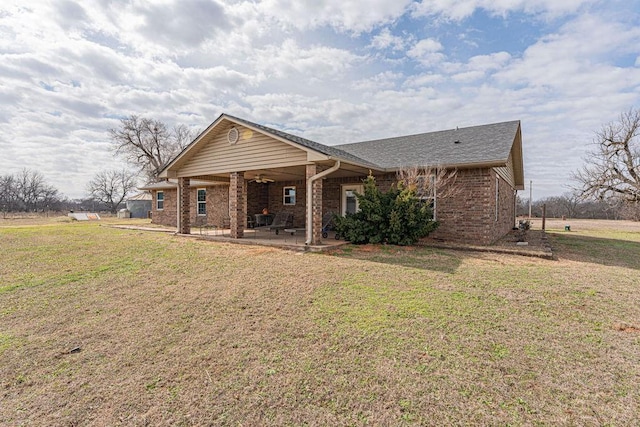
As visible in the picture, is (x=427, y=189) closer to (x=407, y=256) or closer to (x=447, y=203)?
(x=447, y=203)

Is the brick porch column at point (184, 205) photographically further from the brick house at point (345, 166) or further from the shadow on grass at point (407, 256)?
the shadow on grass at point (407, 256)

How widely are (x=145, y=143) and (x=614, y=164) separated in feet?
149

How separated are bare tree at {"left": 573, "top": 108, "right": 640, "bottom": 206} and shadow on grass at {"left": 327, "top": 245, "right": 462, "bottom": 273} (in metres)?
19.6

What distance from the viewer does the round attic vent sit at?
34.0 feet

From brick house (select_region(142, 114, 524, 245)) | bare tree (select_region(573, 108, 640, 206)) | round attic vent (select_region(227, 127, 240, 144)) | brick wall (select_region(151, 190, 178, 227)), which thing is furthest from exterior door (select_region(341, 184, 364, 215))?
bare tree (select_region(573, 108, 640, 206))

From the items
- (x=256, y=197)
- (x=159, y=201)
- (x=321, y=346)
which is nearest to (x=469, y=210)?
(x=321, y=346)

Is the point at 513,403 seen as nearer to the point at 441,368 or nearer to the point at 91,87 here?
the point at 441,368

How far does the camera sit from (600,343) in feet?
10.6

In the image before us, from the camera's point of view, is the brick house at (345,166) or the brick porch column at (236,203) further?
the brick porch column at (236,203)

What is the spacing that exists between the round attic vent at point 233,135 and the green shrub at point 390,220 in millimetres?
4689

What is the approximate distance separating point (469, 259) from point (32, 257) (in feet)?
36.3

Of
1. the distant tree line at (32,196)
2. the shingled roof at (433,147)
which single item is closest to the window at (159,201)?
the shingled roof at (433,147)

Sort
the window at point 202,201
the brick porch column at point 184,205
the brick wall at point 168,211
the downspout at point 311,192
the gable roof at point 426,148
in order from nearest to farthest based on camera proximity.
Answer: the downspout at point 311,192 → the gable roof at point 426,148 → the brick porch column at point 184,205 → the window at point 202,201 → the brick wall at point 168,211

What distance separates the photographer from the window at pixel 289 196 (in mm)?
15336
